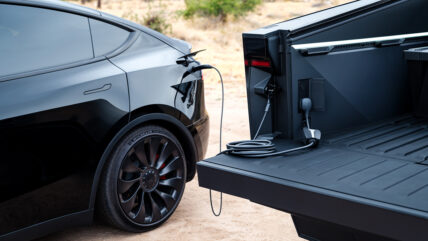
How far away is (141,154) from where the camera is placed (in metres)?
4.05

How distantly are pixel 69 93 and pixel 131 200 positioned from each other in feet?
2.84

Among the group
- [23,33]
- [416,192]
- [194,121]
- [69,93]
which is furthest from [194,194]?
[416,192]

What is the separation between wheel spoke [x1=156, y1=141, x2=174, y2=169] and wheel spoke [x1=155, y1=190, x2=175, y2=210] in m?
0.19

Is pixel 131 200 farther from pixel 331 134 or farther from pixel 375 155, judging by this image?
pixel 375 155

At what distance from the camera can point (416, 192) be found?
2.14 m

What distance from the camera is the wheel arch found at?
378 centimetres

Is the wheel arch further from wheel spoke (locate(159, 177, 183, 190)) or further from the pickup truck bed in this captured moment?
the pickup truck bed

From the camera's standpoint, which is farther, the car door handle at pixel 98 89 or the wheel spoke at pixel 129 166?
the wheel spoke at pixel 129 166

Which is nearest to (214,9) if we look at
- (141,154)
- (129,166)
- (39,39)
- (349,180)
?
(141,154)

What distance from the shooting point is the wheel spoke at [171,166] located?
4211 millimetres

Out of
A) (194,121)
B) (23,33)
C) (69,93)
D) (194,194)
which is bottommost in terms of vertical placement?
(194,194)

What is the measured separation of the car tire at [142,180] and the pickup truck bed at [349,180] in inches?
54.1

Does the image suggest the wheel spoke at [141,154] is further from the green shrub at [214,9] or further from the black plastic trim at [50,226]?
the green shrub at [214,9]

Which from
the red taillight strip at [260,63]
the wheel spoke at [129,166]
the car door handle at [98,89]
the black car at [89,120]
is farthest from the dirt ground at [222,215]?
the red taillight strip at [260,63]
